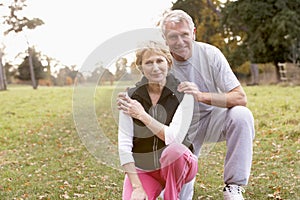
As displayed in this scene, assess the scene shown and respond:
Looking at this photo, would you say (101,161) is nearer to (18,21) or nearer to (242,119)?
(242,119)

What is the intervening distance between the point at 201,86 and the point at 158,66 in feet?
1.92

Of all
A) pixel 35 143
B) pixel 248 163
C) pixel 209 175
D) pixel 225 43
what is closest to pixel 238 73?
pixel 225 43

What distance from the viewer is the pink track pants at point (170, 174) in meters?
2.71

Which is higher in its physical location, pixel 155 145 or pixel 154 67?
pixel 154 67

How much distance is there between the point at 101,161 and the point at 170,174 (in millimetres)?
478

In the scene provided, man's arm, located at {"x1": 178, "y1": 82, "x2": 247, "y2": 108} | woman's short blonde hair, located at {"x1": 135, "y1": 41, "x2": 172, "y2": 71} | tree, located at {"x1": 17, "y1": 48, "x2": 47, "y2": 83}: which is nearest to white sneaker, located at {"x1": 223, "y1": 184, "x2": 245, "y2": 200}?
man's arm, located at {"x1": 178, "y1": 82, "x2": 247, "y2": 108}

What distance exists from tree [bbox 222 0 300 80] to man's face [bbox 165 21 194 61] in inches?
709

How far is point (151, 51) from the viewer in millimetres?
2730

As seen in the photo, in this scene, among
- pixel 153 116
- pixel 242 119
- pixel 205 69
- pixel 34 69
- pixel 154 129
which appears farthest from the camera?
pixel 34 69

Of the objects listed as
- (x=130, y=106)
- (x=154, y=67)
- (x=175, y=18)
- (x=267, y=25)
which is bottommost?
(x=130, y=106)

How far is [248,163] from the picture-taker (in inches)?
115

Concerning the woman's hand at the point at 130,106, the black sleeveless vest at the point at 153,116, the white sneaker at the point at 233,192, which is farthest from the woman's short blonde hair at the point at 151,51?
Result: the white sneaker at the point at 233,192

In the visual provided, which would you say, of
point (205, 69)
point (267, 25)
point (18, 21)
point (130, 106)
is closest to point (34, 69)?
point (18, 21)

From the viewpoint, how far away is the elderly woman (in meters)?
2.71
